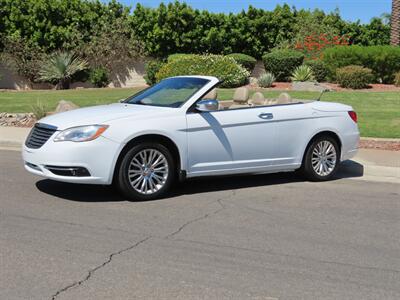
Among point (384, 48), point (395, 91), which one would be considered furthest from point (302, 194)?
point (384, 48)

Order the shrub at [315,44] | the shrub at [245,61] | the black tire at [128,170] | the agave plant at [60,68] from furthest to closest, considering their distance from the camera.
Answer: the shrub at [315,44] < the agave plant at [60,68] < the shrub at [245,61] < the black tire at [128,170]

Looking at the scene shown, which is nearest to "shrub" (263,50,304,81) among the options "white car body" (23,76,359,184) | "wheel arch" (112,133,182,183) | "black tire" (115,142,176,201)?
"white car body" (23,76,359,184)

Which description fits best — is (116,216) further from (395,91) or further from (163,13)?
(163,13)

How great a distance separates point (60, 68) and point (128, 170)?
22.2 metres

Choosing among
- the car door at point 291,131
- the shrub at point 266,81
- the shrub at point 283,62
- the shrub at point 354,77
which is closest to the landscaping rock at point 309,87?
the shrub at point 354,77

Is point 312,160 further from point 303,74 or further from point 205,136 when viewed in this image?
point 303,74

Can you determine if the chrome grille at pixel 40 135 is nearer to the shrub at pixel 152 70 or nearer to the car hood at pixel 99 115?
the car hood at pixel 99 115

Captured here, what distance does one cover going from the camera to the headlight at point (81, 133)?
704 centimetres

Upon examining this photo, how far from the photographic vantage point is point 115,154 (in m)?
7.11

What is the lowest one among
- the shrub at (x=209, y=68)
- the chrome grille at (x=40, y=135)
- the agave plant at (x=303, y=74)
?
the chrome grille at (x=40, y=135)

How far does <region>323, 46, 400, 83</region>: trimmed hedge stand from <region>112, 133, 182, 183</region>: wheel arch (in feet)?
63.2

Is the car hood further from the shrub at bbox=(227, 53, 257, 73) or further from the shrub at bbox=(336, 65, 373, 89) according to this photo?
the shrub at bbox=(227, 53, 257, 73)

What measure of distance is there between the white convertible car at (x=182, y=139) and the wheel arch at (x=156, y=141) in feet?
0.04

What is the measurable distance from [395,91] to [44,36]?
17.4 metres
